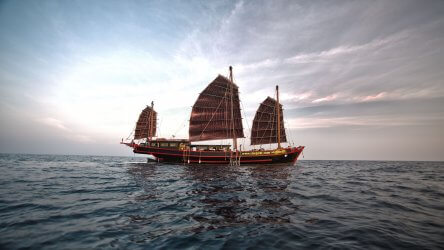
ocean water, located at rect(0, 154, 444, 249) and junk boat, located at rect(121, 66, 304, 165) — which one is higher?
junk boat, located at rect(121, 66, 304, 165)

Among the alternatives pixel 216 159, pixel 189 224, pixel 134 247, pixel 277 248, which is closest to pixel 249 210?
pixel 189 224

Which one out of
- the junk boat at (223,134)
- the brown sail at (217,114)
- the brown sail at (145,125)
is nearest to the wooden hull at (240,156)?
the junk boat at (223,134)

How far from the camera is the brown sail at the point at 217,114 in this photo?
132 ft

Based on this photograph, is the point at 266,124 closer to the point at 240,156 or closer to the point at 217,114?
the point at 240,156

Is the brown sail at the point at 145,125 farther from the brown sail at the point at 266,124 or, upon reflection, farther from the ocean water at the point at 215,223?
the ocean water at the point at 215,223

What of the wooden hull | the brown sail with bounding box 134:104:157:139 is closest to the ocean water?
the wooden hull

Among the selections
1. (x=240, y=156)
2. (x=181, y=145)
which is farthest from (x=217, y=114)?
(x=240, y=156)

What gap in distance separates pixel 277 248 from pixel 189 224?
3.02 metres

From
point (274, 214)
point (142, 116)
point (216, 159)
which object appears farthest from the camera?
point (142, 116)

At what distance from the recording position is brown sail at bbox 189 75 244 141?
4028cm

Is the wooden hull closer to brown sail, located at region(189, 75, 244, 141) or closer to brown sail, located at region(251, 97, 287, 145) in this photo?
brown sail, located at region(189, 75, 244, 141)

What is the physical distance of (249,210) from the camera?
7.91 m

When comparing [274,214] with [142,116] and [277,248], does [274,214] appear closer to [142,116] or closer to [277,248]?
[277,248]

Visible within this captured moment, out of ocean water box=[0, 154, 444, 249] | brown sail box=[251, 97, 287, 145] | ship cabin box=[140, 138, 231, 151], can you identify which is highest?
brown sail box=[251, 97, 287, 145]
